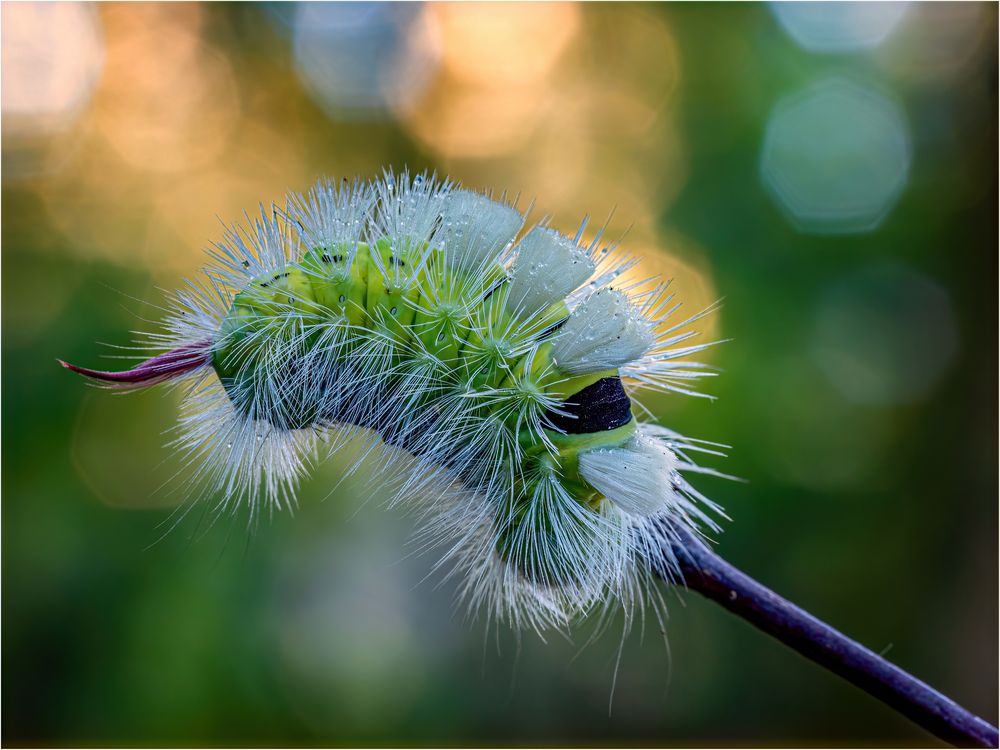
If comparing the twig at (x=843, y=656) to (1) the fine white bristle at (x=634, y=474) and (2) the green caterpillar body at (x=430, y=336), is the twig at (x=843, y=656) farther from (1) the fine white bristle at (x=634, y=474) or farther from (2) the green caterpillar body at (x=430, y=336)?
(2) the green caterpillar body at (x=430, y=336)

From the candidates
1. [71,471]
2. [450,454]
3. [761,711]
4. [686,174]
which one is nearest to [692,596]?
[761,711]

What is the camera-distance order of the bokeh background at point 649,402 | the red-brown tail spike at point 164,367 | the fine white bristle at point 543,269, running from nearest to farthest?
the red-brown tail spike at point 164,367 < the fine white bristle at point 543,269 < the bokeh background at point 649,402

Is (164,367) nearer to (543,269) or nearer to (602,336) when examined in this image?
(543,269)

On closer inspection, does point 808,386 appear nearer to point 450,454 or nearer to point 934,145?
point 934,145

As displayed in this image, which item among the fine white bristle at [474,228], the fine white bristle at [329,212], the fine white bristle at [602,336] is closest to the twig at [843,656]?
the fine white bristle at [602,336]

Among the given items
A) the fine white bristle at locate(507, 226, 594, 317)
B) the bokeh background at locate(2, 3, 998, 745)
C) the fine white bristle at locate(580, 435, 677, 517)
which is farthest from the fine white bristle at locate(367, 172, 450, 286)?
the bokeh background at locate(2, 3, 998, 745)
